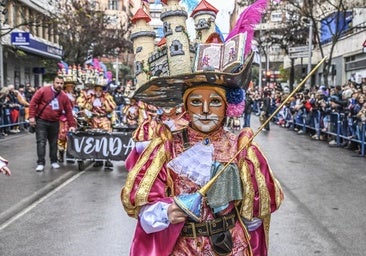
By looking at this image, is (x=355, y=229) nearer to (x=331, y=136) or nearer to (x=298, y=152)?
(x=298, y=152)

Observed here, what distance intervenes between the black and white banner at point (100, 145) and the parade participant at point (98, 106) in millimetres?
836

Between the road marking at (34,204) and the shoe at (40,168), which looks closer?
the road marking at (34,204)

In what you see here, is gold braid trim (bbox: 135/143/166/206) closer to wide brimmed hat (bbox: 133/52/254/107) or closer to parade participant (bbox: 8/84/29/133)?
wide brimmed hat (bbox: 133/52/254/107)

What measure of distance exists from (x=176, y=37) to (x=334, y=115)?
1508 centimetres

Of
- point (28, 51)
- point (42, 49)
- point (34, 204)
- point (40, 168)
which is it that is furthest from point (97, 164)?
point (42, 49)

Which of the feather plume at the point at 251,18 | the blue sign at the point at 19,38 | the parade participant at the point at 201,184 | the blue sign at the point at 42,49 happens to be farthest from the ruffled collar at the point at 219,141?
the blue sign at the point at 42,49

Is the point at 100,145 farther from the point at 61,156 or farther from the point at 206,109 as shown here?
the point at 206,109

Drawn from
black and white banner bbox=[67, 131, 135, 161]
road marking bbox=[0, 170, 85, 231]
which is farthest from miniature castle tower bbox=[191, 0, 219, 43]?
black and white banner bbox=[67, 131, 135, 161]

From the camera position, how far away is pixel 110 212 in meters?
7.92

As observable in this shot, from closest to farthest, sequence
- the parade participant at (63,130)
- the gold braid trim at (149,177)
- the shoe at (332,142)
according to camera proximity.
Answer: the gold braid trim at (149,177) < the parade participant at (63,130) < the shoe at (332,142)

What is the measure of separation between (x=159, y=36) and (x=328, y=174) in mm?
8252

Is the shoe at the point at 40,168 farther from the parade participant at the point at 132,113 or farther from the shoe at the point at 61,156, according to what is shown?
the parade participant at the point at 132,113

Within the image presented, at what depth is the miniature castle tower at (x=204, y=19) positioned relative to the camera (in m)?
3.99

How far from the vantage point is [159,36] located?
4.47 meters
